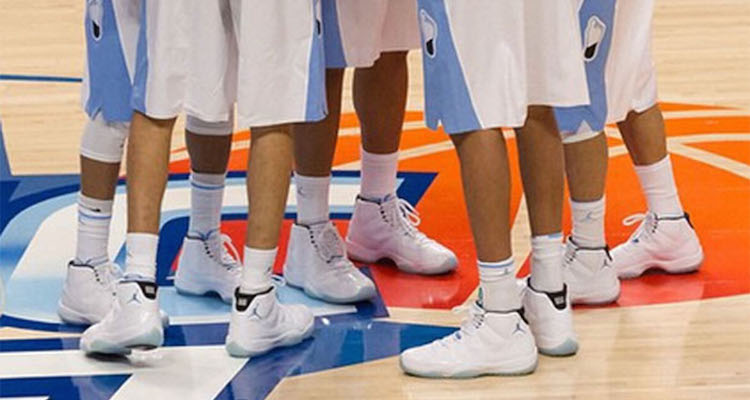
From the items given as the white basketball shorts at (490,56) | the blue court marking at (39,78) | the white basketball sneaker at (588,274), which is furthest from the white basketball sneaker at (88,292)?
the blue court marking at (39,78)

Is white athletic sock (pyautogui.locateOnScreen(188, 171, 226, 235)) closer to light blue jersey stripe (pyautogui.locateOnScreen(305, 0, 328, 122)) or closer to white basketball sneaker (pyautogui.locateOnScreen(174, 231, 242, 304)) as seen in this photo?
white basketball sneaker (pyautogui.locateOnScreen(174, 231, 242, 304))

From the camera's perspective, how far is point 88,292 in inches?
143

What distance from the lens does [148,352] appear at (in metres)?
3.49

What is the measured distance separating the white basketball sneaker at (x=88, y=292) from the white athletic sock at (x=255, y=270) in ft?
1.18

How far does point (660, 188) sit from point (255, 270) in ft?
3.48

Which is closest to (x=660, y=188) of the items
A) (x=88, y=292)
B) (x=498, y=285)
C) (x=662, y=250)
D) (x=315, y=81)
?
(x=662, y=250)

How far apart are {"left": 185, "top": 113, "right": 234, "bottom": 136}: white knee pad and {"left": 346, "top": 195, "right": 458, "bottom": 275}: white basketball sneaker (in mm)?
498

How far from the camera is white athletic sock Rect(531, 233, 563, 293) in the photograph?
3.43 m

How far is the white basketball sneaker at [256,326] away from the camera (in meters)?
3.41

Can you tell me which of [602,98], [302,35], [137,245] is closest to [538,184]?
[602,98]

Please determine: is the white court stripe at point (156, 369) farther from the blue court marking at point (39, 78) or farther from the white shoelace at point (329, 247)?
the blue court marking at point (39, 78)

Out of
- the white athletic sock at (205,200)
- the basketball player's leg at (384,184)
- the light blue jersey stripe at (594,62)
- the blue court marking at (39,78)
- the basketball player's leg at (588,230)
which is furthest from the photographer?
the blue court marking at (39,78)

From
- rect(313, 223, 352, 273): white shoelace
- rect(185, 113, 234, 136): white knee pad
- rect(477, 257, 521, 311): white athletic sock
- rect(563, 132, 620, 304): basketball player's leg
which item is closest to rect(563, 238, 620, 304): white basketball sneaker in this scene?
rect(563, 132, 620, 304): basketball player's leg

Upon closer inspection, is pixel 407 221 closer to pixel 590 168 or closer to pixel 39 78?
pixel 590 168
